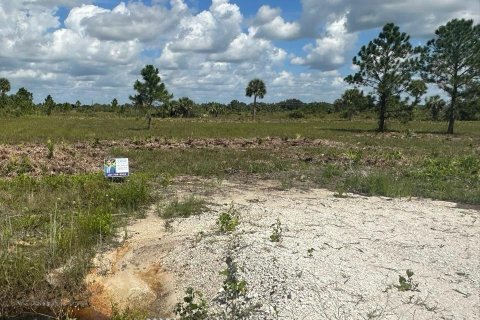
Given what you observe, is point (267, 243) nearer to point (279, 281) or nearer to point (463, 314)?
point (279, 281)

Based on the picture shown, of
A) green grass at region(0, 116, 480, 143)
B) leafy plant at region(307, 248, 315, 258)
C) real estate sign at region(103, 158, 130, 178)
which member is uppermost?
real estate sign at region(103, 158, 130, 178)

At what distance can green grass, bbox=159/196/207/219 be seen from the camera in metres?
9.20

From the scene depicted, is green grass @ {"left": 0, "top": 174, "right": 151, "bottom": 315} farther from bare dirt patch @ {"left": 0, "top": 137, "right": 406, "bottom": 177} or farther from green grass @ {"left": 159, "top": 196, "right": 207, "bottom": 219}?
bare dirt patch @ {"left": 0, "top": 137, "right": 406, "bottom": 177}

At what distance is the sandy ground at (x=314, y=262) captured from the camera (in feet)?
17.8

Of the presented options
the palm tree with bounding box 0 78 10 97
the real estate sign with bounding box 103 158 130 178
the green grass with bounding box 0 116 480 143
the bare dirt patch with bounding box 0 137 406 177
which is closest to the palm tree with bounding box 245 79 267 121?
the green grass with bounding box 0 116 480 143

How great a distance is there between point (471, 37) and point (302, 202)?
108ft

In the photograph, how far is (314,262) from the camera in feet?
20.9

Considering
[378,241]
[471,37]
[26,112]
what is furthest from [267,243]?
[26,112]

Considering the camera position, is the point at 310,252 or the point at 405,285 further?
the point at 310,252

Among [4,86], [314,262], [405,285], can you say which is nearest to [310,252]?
[314,262]

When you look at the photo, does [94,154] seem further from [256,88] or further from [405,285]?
[256,88]

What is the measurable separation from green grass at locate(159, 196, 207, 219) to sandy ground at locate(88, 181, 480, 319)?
27 cm

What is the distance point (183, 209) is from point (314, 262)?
3658 mm

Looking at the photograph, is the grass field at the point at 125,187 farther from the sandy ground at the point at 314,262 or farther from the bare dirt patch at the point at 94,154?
the sandy ground at the point at 314,262
